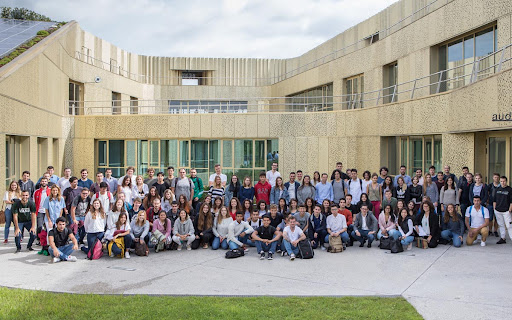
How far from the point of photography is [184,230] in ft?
41.1

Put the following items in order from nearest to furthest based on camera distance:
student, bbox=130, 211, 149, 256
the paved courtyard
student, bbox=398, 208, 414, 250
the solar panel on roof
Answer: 1. the paved courtyard
2. student, bbox=130, 211, 149, 256
3. student, bbox=398, 208, 414, 250
4. the solar panel on roof

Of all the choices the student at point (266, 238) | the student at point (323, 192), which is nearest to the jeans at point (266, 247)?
the student at point (266, 238)

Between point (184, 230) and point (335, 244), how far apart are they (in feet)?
12.4

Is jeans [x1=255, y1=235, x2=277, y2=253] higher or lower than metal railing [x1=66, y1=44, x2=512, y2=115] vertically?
lower

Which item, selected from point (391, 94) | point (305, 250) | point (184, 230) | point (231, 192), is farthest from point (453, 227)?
point (391, 94)

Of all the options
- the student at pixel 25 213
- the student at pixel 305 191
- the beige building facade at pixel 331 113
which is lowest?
the student at pixel 25 213

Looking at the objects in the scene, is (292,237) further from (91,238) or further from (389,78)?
(389,78)

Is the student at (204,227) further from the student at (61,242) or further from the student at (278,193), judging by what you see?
the student at (61,242)

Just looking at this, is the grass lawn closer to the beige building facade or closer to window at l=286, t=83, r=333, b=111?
the beige building facade

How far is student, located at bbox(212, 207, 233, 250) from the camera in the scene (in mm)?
12516

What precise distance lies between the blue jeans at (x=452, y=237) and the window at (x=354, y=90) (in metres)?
12.2

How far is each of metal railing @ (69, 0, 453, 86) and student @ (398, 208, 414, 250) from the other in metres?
9.57

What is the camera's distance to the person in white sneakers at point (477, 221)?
12.4m

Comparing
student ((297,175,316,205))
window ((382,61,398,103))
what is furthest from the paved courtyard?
window ((382,61,398,103))
